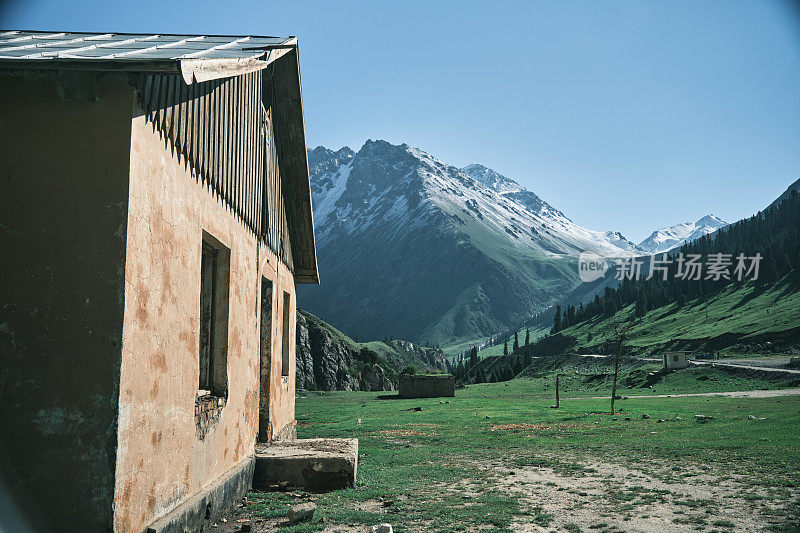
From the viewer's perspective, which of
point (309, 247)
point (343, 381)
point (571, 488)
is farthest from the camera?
point (343, 381)

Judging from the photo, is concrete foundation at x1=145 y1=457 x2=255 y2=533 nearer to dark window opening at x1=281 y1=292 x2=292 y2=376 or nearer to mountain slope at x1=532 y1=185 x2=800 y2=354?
dark window opening at x1=281 y1=292 x2=292 y2=376

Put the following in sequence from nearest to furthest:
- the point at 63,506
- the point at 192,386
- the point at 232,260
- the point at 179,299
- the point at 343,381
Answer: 1. the point at 63,506
2. the point at 179,299
3. the point at 192,386
4. the point at 232,260
5. the point at 343,381

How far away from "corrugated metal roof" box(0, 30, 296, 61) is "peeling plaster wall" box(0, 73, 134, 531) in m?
0.26

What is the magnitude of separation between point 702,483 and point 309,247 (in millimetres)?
11122

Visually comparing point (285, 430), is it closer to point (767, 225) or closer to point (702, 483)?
point (702, 483)

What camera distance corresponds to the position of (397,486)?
1041 cm

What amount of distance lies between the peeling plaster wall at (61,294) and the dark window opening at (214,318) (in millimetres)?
3600

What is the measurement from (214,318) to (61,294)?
3952 mm

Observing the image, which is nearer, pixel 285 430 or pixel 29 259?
pixel 29 259

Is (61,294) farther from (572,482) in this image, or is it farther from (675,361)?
(675,361)

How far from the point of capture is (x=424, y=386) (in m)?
61.1

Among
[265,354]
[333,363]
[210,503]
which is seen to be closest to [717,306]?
[333,363]

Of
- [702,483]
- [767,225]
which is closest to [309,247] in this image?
[702,483]

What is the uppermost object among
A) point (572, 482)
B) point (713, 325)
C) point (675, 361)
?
point (713, 325)
